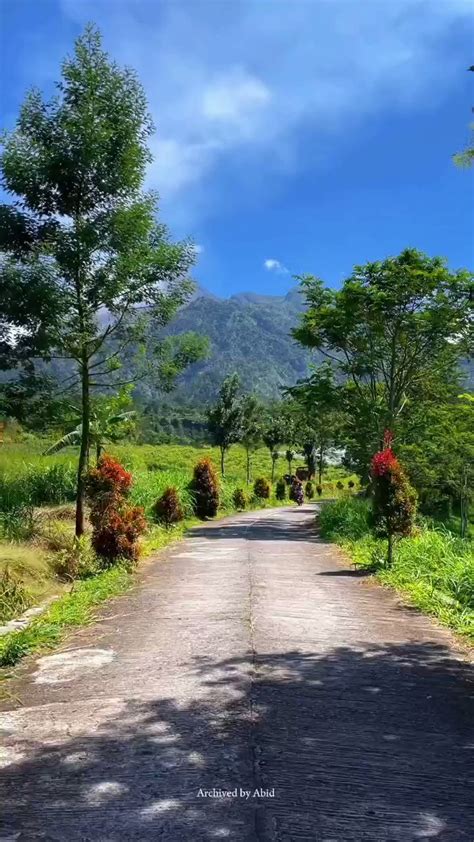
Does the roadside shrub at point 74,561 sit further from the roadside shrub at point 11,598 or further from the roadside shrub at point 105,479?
the roadside shrub at point 11,598

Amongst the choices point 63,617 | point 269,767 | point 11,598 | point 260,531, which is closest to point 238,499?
point 260,531

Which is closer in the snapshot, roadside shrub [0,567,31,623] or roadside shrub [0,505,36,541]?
roadside shrub [0,567,31,623]

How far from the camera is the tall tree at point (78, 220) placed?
35.6 ft

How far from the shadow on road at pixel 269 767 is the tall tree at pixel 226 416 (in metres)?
38.6

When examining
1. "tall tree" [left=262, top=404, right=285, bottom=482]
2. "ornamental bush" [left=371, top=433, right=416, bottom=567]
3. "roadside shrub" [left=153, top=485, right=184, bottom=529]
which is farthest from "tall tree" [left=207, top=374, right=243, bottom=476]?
"ornamental bush" [left=371, top=433, right=416, bottom=567]

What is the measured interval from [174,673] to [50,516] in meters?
8.47

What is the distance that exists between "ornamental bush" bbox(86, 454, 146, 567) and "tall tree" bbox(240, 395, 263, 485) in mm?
36696

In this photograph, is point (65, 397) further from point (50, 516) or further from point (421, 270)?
point (421, 270)

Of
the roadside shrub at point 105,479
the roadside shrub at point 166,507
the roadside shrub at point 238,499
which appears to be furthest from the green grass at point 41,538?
the roadside shrub at point 238,499

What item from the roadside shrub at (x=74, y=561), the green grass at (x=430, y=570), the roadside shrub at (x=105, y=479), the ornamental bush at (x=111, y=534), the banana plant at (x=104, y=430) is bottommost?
the green grass at (x=430, y=570)

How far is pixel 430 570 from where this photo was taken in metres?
11.1

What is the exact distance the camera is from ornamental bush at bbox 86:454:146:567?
1100 cm

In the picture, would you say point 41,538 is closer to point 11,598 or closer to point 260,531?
point 11,598

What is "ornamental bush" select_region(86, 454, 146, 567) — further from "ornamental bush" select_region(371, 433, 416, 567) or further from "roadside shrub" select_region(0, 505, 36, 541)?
"ornamental bush" select_region(371, 433, 416, 567)
